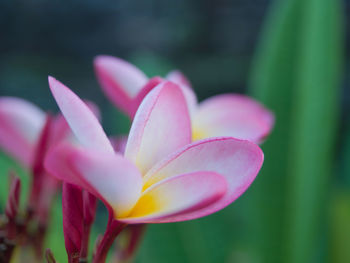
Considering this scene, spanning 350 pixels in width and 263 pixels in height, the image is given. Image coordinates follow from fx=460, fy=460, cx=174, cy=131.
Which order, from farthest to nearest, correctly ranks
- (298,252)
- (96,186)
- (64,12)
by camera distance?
(64,12) → (298,252) → (96,186)

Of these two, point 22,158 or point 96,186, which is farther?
point 22,158

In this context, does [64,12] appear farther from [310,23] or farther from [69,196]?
[69,196]

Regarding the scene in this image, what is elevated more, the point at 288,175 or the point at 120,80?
the point at 120,80

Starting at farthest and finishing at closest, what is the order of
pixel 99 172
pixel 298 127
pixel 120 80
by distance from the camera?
pixel 298 127 → pixel 120 80 → pixel 99 172

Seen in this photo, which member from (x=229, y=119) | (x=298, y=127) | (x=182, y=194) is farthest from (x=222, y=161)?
(x=298, y=127)

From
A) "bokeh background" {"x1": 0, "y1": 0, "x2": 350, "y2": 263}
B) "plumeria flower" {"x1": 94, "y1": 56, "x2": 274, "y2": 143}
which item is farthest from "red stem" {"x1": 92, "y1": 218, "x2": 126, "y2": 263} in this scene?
"bokeh background" {"x1": 0, "y1": 0, "x2": 350, "y2": 263}

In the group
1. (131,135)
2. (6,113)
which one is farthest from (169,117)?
(6,113)

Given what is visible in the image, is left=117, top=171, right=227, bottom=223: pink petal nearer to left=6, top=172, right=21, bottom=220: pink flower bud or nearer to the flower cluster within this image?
A: the flower cluster

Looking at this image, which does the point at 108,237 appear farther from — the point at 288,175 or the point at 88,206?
the point at 288,175
